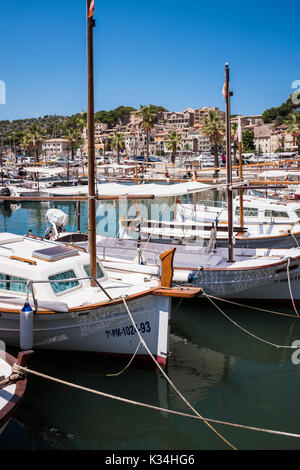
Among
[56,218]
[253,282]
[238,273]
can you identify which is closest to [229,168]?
[238,273]

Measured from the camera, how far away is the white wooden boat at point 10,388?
785 centimetres

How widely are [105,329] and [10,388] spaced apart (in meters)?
4.30

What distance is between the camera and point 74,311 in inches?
472

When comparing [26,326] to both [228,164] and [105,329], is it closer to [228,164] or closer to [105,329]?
[105,329]

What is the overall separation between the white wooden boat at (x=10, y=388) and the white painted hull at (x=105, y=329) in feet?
8.52

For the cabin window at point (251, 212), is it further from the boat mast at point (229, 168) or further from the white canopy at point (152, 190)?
the boat mast at point (229, 168)

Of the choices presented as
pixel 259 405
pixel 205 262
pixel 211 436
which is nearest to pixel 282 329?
pixel 205 262

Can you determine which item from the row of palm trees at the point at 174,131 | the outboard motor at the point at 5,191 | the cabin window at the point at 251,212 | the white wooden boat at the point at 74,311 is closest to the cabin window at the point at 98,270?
the white wooden boat at the point at 74,311

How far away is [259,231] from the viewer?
25.8 meters

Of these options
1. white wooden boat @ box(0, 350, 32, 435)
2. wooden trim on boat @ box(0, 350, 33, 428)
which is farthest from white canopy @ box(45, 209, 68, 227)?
wooden trim on boat @ box(0, 350, 33, 428)

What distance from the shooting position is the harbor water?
9.92 m

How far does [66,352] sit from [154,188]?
9853 millimetres

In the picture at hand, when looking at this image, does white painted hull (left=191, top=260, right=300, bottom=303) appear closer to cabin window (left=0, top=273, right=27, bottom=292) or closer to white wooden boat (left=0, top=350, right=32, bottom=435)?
cabin window (left=0, top=273, right=27, bottom=292)
